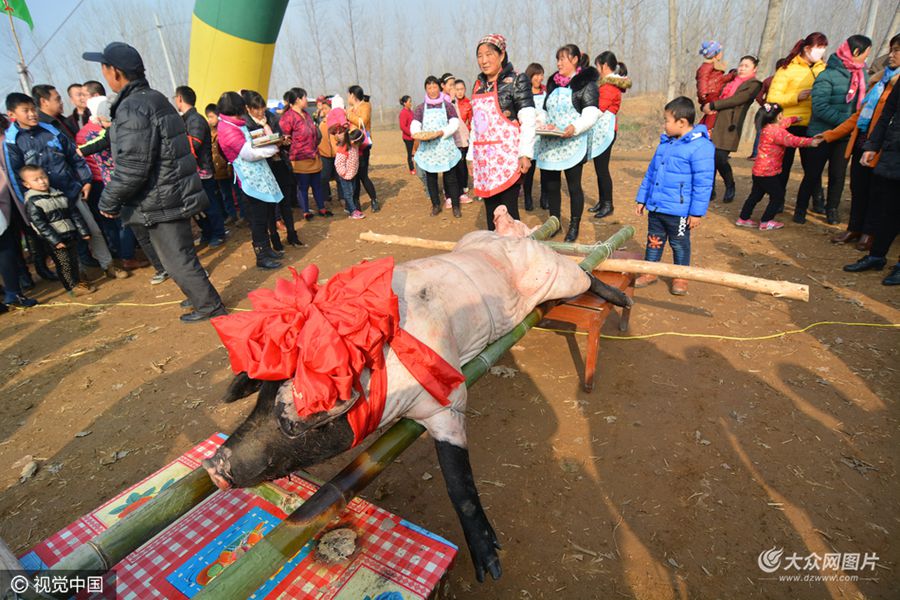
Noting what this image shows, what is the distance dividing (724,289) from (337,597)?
5000mm

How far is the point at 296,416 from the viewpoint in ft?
5.52

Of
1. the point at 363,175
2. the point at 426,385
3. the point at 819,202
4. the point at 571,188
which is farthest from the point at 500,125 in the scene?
the point at 819,202

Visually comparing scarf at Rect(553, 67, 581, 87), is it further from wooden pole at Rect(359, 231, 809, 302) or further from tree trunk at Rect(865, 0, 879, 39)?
tree trunk at Rect(865, 0, 879, 39)

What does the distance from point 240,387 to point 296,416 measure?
16.1 inches

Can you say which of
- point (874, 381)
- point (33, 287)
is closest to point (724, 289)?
point (874, 381)

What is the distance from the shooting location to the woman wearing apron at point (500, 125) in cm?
473

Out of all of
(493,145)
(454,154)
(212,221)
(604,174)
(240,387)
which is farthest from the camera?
(454,154)

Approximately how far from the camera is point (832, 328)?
4.12 meters

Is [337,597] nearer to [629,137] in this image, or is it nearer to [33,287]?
[33,287]

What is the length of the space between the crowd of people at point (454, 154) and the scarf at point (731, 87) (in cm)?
4

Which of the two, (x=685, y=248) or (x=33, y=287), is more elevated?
(x=685, y=248)

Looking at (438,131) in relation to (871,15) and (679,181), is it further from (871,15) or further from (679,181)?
Answer: (871,15)

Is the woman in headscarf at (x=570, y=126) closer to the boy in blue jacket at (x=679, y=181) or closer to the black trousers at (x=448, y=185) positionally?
the boy in blue jacket at (x=679, y=181)

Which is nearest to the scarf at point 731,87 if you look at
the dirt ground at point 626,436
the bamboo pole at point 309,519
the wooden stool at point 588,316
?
A: the dirt ground at point 626,436
